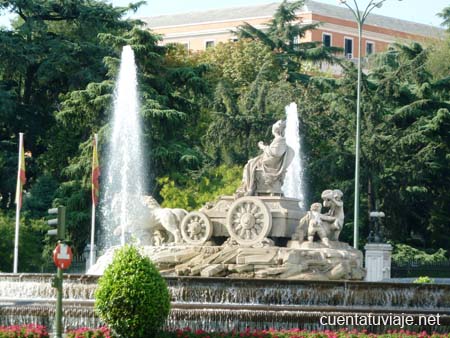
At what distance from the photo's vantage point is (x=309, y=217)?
33062 millimetres

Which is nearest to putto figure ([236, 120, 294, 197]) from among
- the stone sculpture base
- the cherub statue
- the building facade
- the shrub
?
the cherub statue

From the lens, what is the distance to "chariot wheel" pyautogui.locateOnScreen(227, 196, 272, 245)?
32.9 metres

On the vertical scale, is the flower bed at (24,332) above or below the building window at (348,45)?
below

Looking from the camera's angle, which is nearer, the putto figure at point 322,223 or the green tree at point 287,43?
the putto figure at point 322,223

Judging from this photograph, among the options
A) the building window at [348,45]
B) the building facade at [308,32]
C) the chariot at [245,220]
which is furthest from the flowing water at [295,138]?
the building window at [348,45]

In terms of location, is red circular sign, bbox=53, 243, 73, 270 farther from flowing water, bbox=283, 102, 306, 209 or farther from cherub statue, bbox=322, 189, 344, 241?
flowing water, bbox=283, 102, 306, 209

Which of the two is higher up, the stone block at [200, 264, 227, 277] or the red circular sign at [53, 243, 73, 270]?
the red circular sign at [53, 243, 73, 270]

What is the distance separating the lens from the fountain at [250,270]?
Answer: 27.8 metres


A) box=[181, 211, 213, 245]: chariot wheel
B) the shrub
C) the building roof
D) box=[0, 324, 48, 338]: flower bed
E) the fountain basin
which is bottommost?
box=[0, 324, 48, 338]: flower bed

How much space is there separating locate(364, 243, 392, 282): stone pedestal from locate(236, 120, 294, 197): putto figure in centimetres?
1699

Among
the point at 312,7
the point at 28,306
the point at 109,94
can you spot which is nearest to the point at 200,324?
the point at 28,306

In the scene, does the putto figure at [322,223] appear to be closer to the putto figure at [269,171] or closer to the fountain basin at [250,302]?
the putto figure at [269,171]

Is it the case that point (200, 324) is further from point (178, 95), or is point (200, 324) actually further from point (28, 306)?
point (178, 95)

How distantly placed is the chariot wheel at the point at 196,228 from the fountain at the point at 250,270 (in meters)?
0.02
